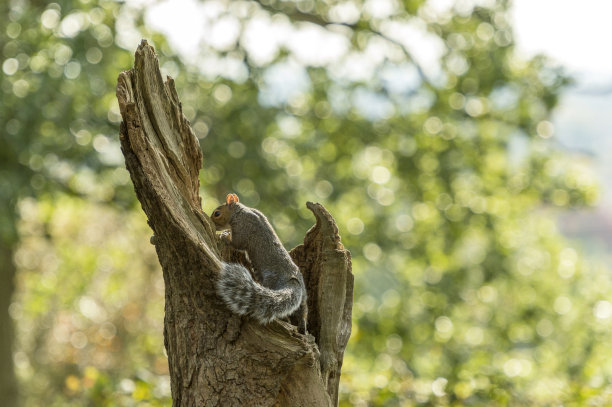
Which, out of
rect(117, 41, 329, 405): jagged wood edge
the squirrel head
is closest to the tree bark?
rect(117, 41, 329, 405): jagged wood edge

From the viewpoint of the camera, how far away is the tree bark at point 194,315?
2.27m

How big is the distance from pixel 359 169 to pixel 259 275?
5.80 metres

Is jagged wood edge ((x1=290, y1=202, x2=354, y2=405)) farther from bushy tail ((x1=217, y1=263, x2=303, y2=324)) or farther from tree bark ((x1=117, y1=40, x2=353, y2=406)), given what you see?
bushy tail ((x1=217, y1=263, x2=303, y2=324))

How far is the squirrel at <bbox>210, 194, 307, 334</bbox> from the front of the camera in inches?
87.7

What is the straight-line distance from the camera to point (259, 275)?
9.05 ft

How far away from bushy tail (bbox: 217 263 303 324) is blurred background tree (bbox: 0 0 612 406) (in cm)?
340

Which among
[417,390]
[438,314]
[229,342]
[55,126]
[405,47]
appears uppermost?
[405,47]

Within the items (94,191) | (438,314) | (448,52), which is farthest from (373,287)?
(94,191)

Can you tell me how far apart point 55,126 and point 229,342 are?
13.7 ft

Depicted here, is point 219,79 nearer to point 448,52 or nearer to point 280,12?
point 280,12

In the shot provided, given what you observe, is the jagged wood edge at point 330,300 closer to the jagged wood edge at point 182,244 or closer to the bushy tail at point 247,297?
the jagged wood edge at point 182,244

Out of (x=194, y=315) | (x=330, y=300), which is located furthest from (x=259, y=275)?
(x=194, y=315)

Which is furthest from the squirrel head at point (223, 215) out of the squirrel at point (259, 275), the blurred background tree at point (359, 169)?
the blurred background tree at point (359, 169)

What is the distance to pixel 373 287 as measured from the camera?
942 cm
